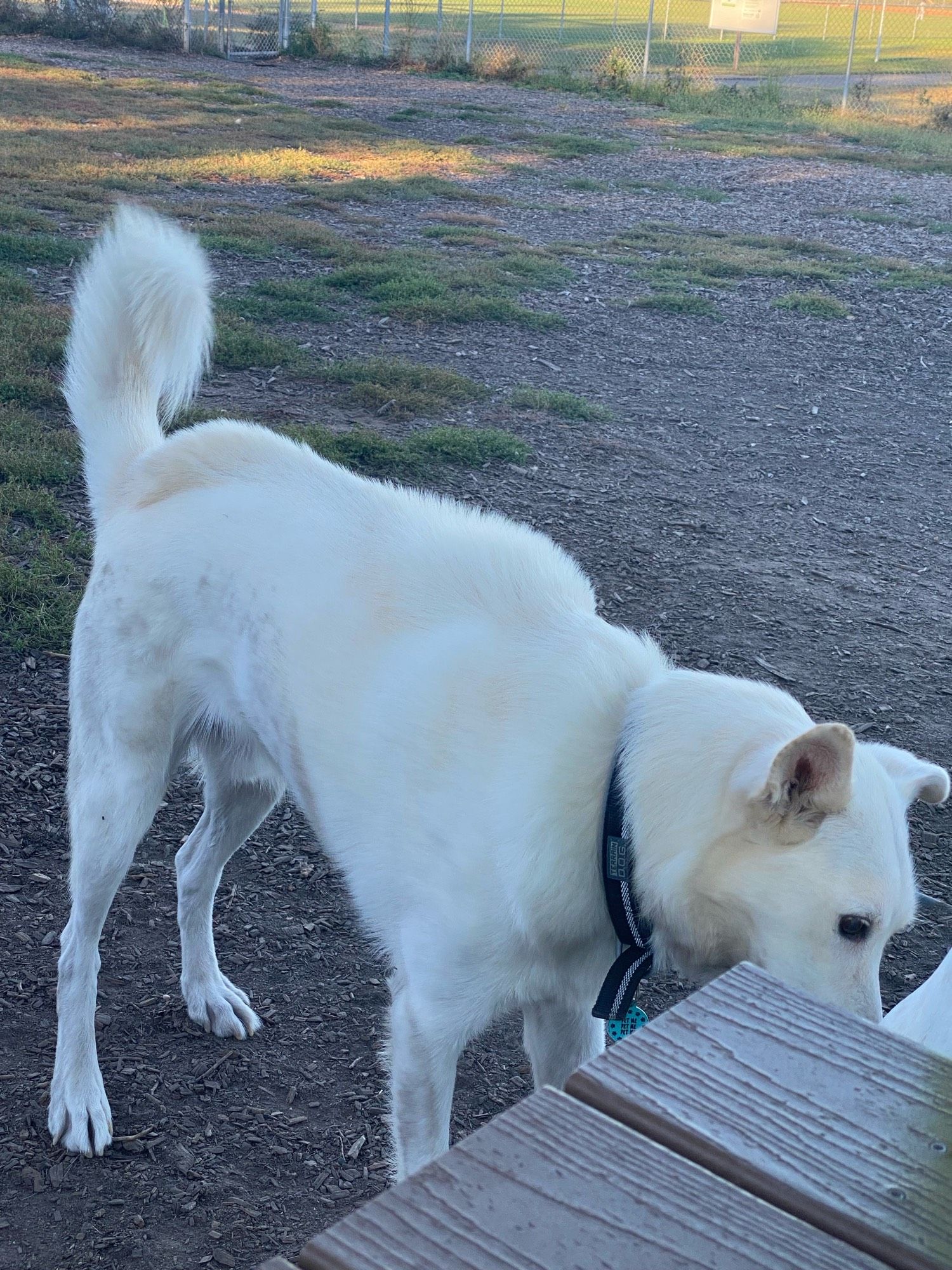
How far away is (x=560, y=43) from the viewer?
2605 cm

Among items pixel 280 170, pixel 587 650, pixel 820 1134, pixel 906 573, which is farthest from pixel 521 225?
pixel 820 1134

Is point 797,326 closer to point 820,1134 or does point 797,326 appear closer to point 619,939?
point 619,939

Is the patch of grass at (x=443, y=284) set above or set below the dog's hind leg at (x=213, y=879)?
above

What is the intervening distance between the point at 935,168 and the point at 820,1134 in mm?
17695

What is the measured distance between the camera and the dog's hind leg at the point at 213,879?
265 centimetres

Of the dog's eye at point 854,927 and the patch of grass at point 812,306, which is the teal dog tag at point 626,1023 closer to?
the dog's eye at point 854,927

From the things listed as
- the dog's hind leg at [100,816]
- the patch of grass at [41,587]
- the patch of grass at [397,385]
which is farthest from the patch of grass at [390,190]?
the dog's hind leg at [100,816]

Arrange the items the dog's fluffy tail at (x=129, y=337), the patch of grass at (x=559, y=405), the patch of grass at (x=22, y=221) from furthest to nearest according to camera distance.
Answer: the patch of grass at (x=22, y=221), the patch of grass at (x=559, y=405), the dog's fluffy tail at (x=129, y=337)

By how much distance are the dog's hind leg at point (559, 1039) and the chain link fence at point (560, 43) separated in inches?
846

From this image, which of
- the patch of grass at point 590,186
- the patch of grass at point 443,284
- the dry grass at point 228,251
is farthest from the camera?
the patch of grass at point 590,186

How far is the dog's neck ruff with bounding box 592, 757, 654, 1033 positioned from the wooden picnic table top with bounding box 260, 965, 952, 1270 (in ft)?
2.78

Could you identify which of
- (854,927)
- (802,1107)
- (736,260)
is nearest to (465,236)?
(736,260)

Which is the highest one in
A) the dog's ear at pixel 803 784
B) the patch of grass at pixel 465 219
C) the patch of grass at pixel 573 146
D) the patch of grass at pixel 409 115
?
the patch of grass at pixel 409 115

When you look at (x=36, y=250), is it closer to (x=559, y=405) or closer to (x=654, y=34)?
(x=559, y=405)
